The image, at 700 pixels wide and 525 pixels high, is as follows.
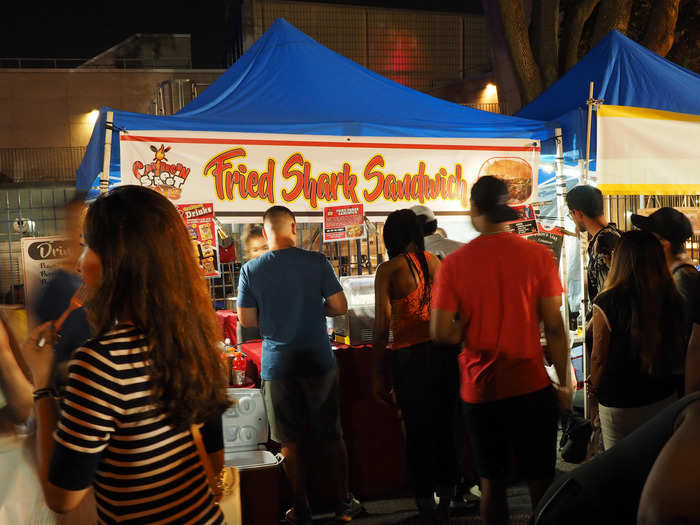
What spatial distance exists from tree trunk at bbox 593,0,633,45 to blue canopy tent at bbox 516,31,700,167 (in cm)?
323

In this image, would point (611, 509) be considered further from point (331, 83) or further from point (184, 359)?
point (331, 83)

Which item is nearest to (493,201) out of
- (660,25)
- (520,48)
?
(520,48)

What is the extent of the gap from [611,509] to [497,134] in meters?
4.80

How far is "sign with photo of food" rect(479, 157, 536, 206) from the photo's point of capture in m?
→ 5.71

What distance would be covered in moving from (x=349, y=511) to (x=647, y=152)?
4.05 meters

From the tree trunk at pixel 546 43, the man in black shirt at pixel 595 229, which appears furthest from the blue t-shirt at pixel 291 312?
the tree trunk at pixel 546 43

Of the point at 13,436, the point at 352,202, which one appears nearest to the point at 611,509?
the point at 13,436

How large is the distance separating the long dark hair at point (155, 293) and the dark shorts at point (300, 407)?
8.20ft

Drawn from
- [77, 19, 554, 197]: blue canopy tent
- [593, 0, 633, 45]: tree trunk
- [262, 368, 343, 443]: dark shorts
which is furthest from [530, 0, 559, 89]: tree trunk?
[262, 368, 343, 443]: dark shorts

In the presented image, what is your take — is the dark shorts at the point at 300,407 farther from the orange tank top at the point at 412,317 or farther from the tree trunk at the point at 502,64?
the tree trunk at the point at 502,64

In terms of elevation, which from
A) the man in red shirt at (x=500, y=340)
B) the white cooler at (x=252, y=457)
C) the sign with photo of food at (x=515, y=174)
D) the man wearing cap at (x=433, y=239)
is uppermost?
the sign with photo of food at (x=515, y=174)

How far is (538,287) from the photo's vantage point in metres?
3.27

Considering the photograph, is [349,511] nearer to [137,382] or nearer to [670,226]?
[670,226]

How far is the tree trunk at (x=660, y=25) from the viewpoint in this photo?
31.6ft
